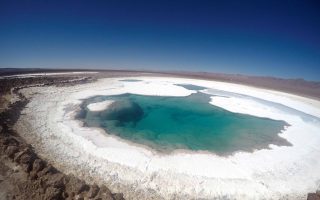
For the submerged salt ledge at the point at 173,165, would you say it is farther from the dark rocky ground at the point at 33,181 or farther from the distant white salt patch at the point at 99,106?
the distant white salt patch at the point at 99,106

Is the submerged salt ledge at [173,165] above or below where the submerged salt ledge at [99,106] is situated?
below

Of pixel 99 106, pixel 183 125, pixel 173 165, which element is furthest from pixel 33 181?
pixel 99 106

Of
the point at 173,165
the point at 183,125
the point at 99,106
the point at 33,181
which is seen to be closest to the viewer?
the point at 33,181

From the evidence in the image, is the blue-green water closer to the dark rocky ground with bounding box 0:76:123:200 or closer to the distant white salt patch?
the distant white salt patch

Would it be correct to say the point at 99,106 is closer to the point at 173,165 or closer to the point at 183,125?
the point at 183,125

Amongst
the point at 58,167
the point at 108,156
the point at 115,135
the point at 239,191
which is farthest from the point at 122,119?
the point at 239,191

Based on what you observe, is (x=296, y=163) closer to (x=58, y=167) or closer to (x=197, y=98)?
(x=58, y=167)

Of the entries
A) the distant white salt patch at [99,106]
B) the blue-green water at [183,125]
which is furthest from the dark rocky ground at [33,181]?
the distant white salt patch at [99,106]

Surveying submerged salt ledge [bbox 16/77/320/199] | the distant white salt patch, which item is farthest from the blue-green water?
submerged salt ledge [bbox 16/77/320/199]

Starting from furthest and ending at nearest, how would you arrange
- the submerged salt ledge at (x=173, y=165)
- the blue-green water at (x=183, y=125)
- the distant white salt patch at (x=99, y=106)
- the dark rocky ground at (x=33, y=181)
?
the distant white salt patch at (x=99, y=106)
the blue-green water at (x=183, y=125)
the submerged salt ledge at (x=173, y=165)
the dark rocky ground at (x=33, y=181)
